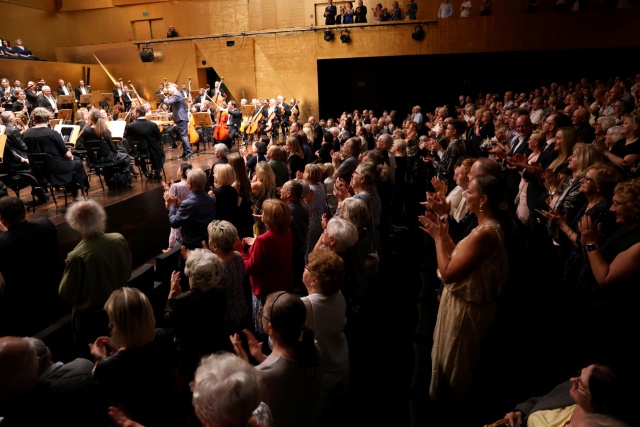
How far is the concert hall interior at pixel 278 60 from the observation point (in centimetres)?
635

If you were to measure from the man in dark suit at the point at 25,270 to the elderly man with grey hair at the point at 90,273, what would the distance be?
1.60 ft

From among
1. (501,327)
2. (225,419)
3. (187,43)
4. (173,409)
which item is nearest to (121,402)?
(173,409)

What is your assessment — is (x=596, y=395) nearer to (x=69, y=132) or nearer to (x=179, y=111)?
(x=69, y=132)

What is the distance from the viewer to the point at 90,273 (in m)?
2.64

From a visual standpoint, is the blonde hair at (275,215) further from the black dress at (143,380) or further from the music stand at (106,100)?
the music stand at (106,100)

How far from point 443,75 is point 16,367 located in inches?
584

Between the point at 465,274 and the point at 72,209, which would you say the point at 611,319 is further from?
the point at 72,209

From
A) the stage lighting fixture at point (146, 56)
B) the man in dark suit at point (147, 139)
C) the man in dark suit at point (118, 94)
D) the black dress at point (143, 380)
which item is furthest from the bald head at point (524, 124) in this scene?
the stage lighting fixture at point (146, 56)

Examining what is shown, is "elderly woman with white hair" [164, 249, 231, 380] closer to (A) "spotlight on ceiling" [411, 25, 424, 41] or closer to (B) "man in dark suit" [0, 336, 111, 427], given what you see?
(B) "man in dark suit" [0, 336, 111, 427]

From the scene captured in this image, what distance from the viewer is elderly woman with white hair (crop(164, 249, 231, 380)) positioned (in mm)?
2201

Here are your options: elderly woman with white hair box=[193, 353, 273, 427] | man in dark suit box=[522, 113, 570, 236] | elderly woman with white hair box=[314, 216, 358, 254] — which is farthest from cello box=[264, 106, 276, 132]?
elderly woman with white hair box=[193, 353, 273, 427]

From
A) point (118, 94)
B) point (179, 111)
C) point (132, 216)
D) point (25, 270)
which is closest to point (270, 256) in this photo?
point (25, 270)

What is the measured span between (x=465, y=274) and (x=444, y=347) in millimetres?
455

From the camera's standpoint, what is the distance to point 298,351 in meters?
1.73
